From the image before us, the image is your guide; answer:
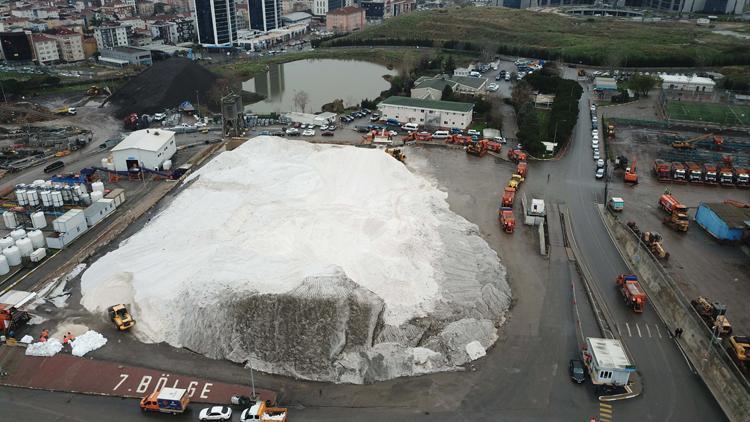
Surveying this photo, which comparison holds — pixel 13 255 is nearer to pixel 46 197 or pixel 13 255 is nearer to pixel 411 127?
pixel 46 197

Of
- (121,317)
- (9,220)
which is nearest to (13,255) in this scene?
(9,220)

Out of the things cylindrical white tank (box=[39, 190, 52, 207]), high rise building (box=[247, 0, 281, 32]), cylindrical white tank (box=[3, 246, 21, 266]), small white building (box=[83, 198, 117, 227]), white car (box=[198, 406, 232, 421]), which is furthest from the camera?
high rise building (box=[247, 0, 281, 32])

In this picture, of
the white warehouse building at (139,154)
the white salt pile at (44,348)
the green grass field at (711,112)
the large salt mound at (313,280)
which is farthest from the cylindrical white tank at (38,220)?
the green grass field at (711,112)

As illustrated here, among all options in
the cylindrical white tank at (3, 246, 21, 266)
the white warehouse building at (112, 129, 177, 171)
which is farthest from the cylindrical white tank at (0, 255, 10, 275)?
the white warehouse building at (112, 129, 177, 171)

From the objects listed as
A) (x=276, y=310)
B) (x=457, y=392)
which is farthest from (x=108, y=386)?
(x=457, y=392)

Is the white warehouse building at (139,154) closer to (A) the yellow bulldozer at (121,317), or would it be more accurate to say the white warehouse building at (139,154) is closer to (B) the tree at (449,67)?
(A) the yellow bulldozer at (121,317)

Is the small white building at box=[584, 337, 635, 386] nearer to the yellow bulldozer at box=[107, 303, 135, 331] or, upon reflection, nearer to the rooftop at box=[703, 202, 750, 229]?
the rooftop at box=[703, 202, 750, 229]

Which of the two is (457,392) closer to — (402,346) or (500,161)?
(402,346)
